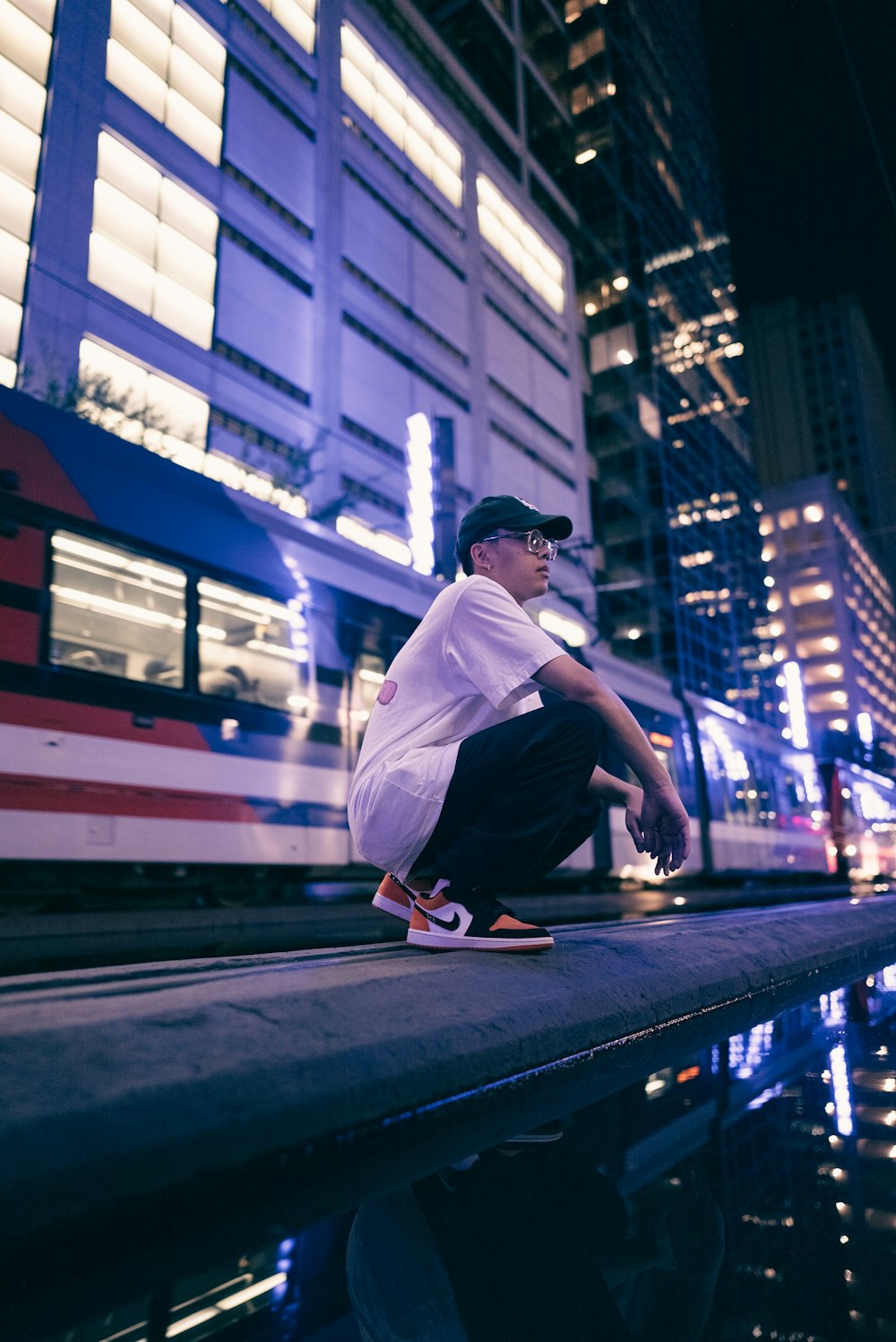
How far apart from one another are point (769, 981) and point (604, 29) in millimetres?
57102

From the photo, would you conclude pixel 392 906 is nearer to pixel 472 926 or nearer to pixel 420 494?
pixel 472 926

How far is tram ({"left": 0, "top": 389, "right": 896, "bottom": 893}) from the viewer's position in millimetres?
6012

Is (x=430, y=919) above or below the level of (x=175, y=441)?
below

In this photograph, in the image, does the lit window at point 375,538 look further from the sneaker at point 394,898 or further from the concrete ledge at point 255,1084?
the concrete ledge at point 255,1084

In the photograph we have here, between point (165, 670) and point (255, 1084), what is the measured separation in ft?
19.3

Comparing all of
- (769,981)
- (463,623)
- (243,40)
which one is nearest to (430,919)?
(463,623)

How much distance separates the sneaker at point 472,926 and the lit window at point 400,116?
101 feet

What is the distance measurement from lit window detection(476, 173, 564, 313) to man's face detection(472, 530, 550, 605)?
34.1 metres

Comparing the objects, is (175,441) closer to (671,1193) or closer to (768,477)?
(671,1193)

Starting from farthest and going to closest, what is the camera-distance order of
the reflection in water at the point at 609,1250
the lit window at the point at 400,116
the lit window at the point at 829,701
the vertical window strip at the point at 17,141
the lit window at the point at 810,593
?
the lit window at the point at 810,593, the lit window at the point at 829,701, the lit window at the point at 400,116, the vertical window strip at the point at 17,141, the reflection in water at the point at 609,1250

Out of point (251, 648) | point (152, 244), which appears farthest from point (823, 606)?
point (251, 648)

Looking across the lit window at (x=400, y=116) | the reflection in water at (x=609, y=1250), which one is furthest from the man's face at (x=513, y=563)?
the lit window at (x=400, y=116)

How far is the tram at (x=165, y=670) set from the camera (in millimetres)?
6012

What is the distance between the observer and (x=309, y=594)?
7984 millimetres
